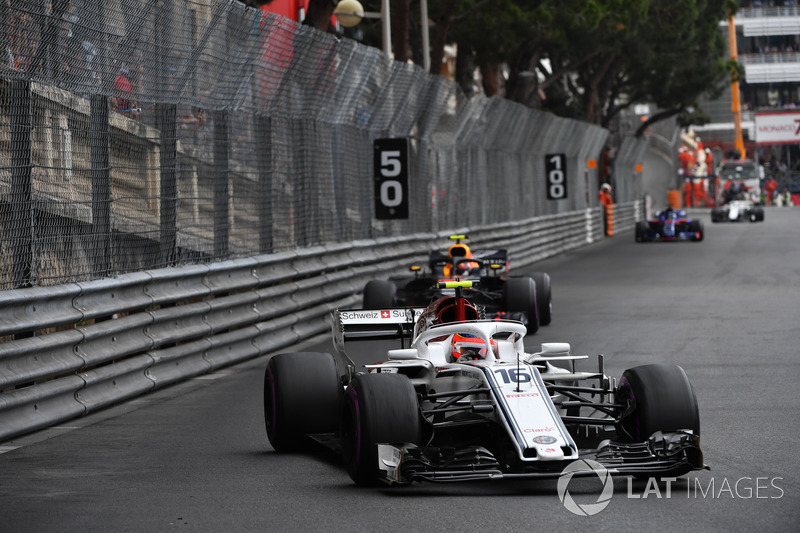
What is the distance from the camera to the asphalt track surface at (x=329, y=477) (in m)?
5.95

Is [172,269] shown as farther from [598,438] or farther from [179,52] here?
[598,438]

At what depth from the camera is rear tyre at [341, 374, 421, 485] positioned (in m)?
6.53

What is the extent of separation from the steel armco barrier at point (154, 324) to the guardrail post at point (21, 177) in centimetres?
25

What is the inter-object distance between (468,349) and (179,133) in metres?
4.95

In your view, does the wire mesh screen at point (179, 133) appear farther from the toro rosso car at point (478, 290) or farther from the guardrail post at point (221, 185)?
the toro rosso car at point (478, 290)

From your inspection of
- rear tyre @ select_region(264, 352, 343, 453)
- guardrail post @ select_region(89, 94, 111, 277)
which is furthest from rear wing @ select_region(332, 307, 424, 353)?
A: guardrail post @ select_region(89, 94, 111, 277)

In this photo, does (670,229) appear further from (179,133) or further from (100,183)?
(100,183)

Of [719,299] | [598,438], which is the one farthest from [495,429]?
[719,299]

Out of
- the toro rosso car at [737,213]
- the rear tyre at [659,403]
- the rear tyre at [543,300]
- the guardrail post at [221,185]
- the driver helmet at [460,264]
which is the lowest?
the toro rosso car at [737,213]

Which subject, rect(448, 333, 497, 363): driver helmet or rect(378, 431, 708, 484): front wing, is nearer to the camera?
rect(378, 431, 708, 484): front wing

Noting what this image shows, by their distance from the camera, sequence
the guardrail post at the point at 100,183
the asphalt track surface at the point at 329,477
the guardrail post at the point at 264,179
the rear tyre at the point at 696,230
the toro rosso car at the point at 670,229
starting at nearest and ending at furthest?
the asphalt track surface at the point at 329,477
the guardrail post at the point at 100,183
the guardrail post at the point at 264,179
the rear tyre at the point at 696,230
the toro rosso car at the point at 670,229

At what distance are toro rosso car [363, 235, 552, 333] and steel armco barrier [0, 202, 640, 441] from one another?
0.82 m

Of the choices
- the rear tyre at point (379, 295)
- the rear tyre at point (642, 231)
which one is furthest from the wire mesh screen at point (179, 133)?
the rear tyre at point (642, 231)

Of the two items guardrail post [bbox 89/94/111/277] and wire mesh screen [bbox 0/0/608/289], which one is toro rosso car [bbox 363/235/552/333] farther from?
guardrail post [bbox 89/94/111/277]
